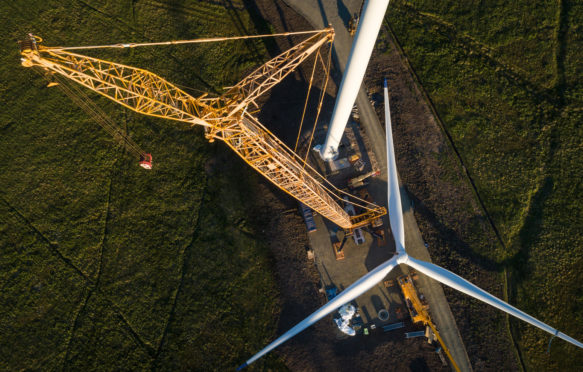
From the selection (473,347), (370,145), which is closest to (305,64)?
(370,145)

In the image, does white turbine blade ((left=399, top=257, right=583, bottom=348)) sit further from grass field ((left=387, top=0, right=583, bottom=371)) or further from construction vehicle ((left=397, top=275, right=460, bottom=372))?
grass field ((left=387, top=0, right=583, bottom=371))

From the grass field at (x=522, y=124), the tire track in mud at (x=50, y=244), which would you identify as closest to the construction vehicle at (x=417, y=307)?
the grass field at (x=522, y=124)

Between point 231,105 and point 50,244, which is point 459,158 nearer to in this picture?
point 231,105

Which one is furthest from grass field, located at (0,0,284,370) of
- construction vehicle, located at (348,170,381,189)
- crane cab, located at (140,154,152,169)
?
construction vehicle, located at (348,170,381,189)

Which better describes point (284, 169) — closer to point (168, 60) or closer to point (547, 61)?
point (168, 60)

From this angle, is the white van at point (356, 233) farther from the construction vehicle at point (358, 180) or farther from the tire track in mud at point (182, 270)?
the tire track in mud at point (182, 270)

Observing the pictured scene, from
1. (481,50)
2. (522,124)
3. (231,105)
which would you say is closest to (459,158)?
(522,124)
